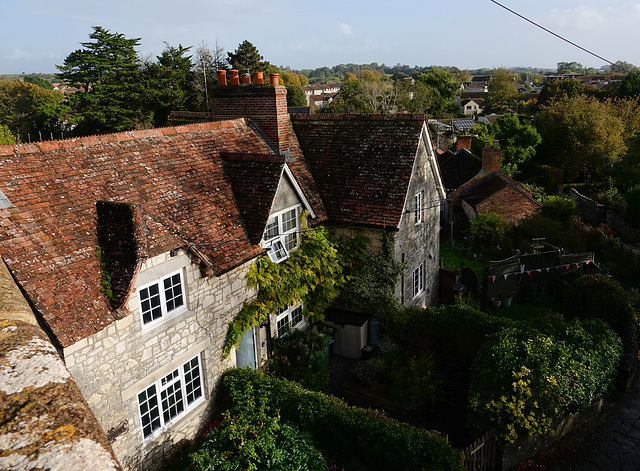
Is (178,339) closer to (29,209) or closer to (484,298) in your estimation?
(29,209)

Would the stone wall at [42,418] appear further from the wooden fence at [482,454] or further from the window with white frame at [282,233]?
the window with white frame at [282,233]

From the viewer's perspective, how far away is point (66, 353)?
887 cm

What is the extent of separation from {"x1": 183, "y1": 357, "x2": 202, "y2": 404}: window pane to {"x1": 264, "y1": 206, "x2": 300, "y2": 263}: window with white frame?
3.79 meters

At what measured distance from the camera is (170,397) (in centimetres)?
1165

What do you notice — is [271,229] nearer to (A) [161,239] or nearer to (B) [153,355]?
(A) [161,239]

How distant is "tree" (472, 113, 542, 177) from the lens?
4428 centimetres

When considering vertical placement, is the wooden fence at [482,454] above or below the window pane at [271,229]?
below

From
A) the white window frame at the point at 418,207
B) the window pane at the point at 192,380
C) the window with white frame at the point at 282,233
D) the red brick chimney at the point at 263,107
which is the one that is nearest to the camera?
the window pane at the point at 192,380

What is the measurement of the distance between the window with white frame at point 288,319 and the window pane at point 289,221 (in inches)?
101

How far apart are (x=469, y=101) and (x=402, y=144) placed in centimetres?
11117

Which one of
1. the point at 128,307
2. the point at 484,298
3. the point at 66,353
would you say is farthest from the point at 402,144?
the point at 66,353

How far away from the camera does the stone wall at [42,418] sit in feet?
7.16

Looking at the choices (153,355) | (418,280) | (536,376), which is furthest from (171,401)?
(418,280)

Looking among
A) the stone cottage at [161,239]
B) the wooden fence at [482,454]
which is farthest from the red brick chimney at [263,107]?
the wooden fence at [482,454]
